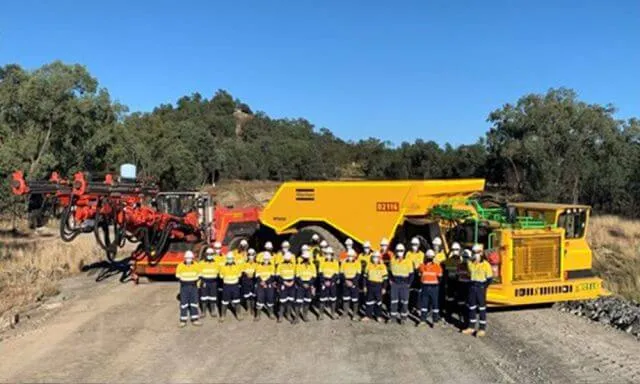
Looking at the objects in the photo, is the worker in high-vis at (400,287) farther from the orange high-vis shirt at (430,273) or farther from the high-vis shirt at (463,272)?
the high-vis shirt at (463,272)

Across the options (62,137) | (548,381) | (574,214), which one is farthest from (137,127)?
(548,381)

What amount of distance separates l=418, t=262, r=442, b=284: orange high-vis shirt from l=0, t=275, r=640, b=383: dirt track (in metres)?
0.93

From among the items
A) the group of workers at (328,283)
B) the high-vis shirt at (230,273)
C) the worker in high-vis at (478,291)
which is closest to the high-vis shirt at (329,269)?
the group of workers at (328,283)

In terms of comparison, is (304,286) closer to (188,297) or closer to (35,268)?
(188,297)

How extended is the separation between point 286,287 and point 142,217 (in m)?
4.52

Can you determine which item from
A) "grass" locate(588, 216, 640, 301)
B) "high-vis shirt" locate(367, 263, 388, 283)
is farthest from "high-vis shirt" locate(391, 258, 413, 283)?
"grass" locate(588, 216, 640, 301)

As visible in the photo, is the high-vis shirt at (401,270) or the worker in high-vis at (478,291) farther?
the high-vis shirt at (401,270)

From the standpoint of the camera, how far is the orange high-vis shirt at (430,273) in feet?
40.2

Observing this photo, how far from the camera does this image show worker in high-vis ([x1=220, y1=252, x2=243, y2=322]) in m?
13.0

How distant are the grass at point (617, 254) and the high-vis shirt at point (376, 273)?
6563mm

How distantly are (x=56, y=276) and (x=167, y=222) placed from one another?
5.14m

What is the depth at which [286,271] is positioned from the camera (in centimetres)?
1283

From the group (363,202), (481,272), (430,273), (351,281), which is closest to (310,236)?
(363,202)

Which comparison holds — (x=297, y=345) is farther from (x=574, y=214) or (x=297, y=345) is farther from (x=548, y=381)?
(x=574, y=214)
